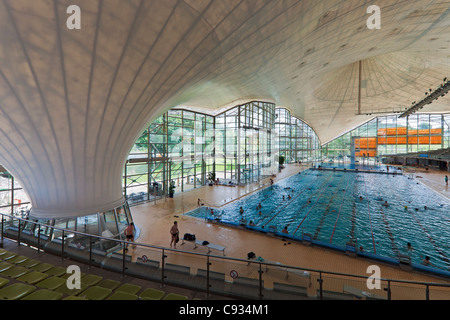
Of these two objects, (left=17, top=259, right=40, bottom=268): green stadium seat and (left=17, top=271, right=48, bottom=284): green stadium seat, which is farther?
(left=17, top=259, right=40, bottom=268): green stadium seat

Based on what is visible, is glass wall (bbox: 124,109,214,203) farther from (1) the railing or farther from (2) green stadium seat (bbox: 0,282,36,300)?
(2) green stadium seat (bbox: 0,282,36,300)

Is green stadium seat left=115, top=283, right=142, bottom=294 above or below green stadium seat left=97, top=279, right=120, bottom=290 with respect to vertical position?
above

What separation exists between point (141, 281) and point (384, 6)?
1354 centimetres

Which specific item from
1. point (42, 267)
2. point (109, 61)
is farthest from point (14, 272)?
point (109, 61)

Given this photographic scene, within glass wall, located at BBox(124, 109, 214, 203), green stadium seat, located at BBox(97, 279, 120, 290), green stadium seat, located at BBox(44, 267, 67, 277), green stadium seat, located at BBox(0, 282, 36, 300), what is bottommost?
green stadium seat, located at BBox(97, 279, 120, 290)

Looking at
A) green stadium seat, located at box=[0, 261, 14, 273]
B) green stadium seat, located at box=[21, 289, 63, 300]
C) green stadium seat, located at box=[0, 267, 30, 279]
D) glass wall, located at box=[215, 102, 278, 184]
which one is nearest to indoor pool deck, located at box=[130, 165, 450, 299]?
green stadium seat, located at box=[21, 289, 63, 300]

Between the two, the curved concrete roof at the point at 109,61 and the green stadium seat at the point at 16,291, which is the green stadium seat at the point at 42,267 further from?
the curved concrete roof at the point at 109,61

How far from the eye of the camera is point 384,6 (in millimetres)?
9648

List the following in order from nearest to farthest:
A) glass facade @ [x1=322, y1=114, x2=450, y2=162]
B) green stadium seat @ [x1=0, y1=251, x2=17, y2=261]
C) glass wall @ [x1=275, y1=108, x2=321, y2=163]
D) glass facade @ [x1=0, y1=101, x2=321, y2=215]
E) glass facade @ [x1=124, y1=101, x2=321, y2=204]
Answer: green stadium seat @ [x1=0, y1=251, x2=17, y2=261]
glass facade @ [x1=0, y1=101, x2=321, y2=215]
glass facade @ [x1=124, y1=101, x2=321, y2=204]
glass facade @ [x1=322, y1=114, x2=450, y2=162]
glass wall @ [x1=275, y1=108, x2=321, y2=163]

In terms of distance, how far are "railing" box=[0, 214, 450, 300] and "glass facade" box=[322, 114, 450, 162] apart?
44336 mm

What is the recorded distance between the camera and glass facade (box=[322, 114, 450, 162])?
126ft

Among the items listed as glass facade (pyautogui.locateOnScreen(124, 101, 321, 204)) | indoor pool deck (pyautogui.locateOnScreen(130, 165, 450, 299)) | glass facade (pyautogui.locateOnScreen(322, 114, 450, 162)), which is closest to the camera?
indoor pool deck (pyautogui.locateOnScreen(130, 165, 450, 299))

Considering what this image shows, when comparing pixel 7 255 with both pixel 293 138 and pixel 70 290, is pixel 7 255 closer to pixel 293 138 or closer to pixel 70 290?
pixel 70 290
